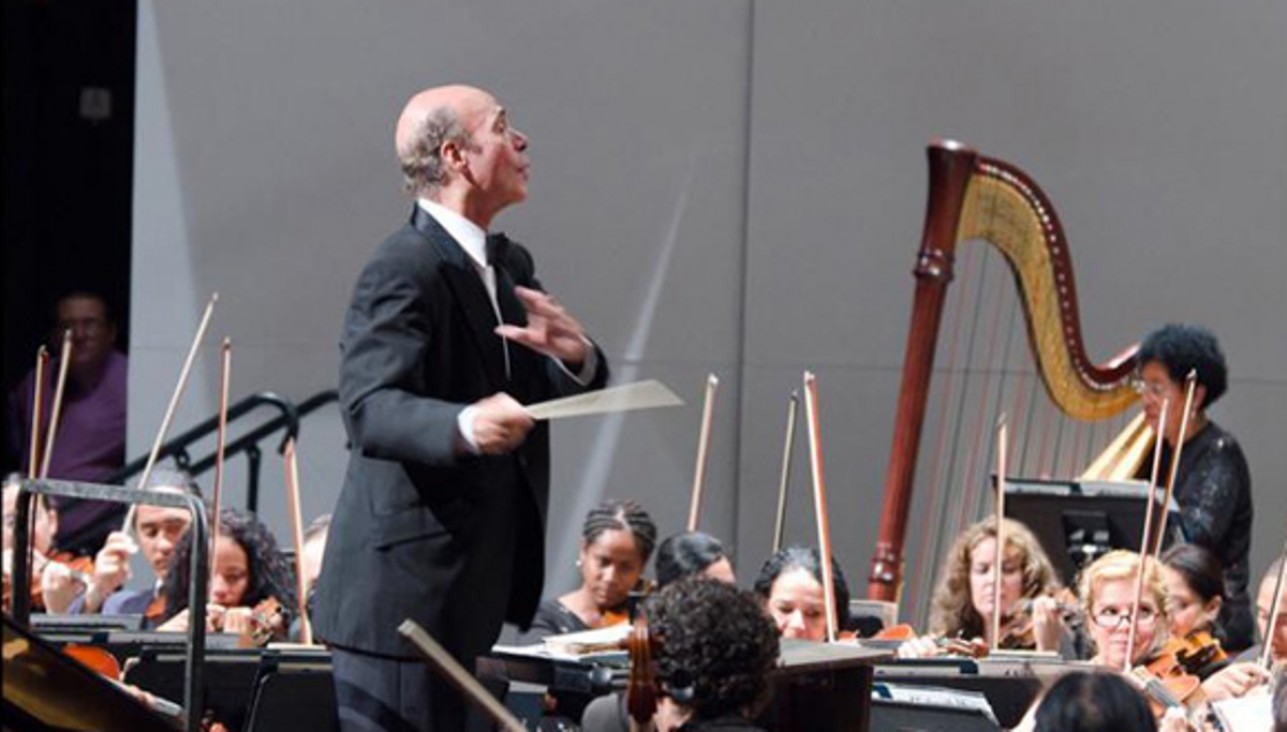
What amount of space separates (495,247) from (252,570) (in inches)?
105

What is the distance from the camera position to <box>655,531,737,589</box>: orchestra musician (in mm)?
6762

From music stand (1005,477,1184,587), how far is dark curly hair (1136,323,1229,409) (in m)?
0.36

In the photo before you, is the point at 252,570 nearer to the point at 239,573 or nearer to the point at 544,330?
the point at 239,573

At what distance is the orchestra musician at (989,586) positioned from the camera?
666cm

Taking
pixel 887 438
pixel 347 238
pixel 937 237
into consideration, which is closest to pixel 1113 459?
pixel 937 237

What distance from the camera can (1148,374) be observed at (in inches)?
279

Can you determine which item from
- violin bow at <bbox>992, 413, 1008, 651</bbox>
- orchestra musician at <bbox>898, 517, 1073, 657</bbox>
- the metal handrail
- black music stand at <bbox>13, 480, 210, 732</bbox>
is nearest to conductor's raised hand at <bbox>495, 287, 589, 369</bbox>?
black music stand at <bbox>13, 480, 210, 732</bbox>

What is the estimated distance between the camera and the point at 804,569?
21.1 feet

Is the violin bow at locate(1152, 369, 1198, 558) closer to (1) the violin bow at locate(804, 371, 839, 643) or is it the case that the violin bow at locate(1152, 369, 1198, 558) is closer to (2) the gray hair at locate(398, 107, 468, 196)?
(1) the violin bow at locate(804, 371, 839, 643)

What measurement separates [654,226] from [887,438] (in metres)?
1.02

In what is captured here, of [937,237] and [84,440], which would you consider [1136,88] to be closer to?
[937,237]

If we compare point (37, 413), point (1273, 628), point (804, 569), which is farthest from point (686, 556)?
point (37, 413)

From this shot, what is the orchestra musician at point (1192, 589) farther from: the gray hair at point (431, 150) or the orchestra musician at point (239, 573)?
the gray hair at point (431, 150)

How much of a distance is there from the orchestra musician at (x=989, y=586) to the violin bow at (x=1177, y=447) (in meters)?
0.29
